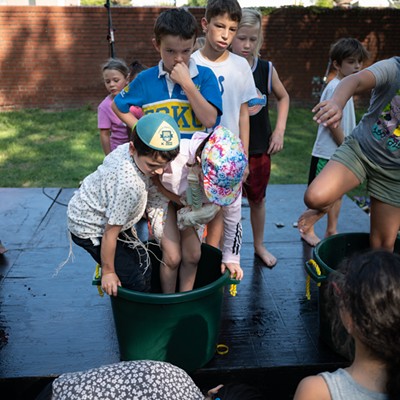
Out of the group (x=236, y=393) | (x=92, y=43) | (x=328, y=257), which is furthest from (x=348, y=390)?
(x=92, y=43)

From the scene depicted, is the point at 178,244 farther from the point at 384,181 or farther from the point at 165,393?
the point at 384,181

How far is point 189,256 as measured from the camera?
228 cm

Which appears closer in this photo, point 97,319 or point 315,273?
point 315,273

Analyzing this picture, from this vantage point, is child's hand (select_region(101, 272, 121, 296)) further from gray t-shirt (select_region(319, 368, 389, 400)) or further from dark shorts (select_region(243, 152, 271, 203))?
dark shorts (select_region(243, 152, 271, 203))

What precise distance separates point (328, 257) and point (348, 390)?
4.56 ft

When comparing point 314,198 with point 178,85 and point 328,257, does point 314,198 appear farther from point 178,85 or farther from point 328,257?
point 178,85

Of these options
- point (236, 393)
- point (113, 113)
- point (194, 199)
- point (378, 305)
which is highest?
point (378, 305)

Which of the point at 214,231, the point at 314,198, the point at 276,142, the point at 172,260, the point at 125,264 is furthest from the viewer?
the point at 276,142

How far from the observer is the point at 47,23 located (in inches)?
335

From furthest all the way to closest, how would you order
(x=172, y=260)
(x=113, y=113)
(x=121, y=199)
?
(x=113, y=113) → (x=172, y=260) → (x=121, y=199)

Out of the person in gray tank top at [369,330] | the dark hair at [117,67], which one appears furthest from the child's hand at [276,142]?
the person in gray tank top at [369,330]

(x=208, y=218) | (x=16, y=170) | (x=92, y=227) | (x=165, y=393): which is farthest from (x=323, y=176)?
(x=16, y=170)

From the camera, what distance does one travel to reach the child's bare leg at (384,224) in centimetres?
248

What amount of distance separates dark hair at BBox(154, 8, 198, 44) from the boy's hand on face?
148 mm
